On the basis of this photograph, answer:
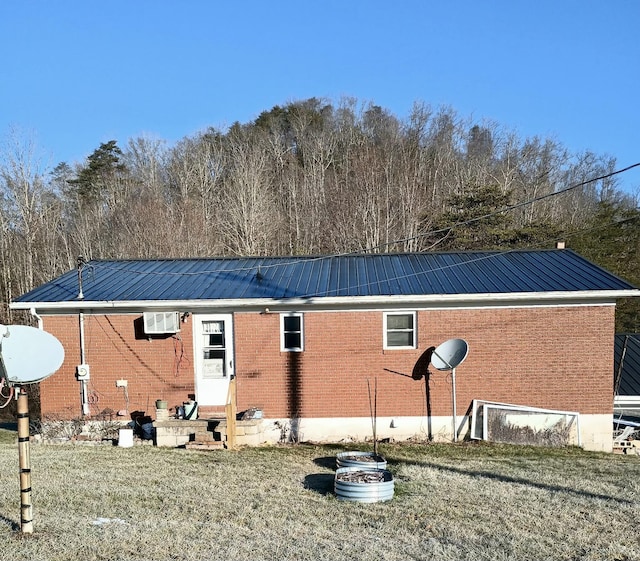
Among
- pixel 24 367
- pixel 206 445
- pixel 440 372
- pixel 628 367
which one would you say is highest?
pixel 24 367

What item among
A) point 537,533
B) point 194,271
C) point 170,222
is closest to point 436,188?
point 170,222

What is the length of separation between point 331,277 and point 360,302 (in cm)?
173

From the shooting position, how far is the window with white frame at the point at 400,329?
13.2 m

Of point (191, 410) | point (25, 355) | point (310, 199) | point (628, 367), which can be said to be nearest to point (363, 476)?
point (25, 355)

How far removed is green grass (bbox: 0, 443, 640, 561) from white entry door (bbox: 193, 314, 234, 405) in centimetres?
198

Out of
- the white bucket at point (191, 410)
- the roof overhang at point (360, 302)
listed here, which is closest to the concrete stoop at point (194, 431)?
the white bucket at point (191, 410)

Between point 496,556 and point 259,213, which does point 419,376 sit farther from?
point 259,213

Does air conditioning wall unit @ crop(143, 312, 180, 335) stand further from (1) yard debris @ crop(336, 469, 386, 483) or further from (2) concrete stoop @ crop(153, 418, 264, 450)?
(1) yard debris @ crop(336, 469, 386, 483)

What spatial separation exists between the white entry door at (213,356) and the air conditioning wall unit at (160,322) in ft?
1.97

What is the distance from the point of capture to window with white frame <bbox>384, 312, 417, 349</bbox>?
1320cm

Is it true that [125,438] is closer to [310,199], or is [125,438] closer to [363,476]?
[363,476]

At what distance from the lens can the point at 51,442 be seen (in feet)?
41.8

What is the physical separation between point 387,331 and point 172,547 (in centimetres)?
765

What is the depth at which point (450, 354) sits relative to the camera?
41.1 feet
